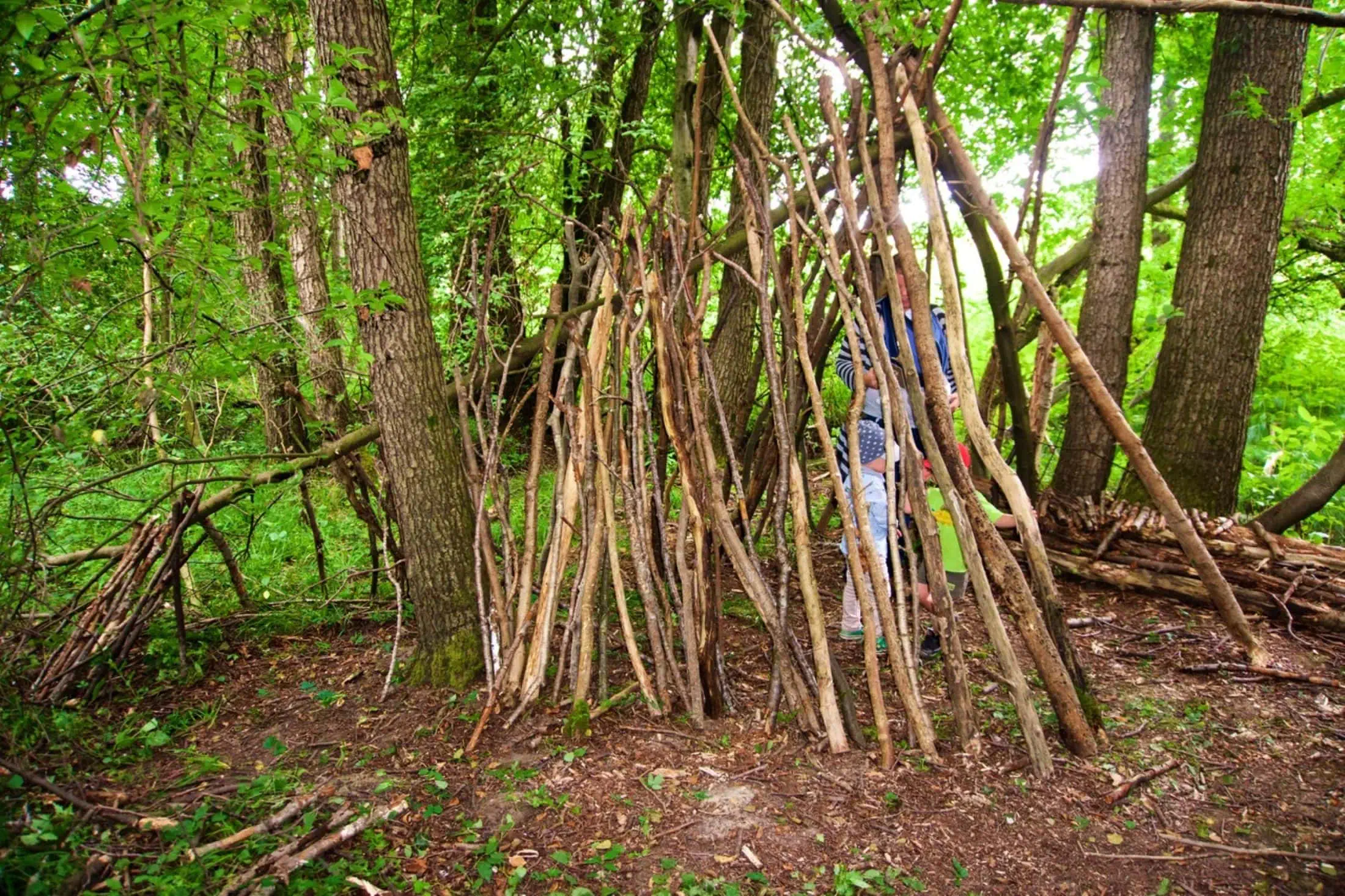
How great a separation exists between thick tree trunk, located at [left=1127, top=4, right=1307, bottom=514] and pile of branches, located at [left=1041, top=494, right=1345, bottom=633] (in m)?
0.38

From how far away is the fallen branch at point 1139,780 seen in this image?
7.59 feet

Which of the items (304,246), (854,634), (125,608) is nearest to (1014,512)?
(854,634)

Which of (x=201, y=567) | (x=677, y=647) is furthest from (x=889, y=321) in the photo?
(x=201, y=567)

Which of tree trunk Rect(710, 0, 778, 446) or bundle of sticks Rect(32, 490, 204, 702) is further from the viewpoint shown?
tree trunk Rect(710, 0, 778, 446)

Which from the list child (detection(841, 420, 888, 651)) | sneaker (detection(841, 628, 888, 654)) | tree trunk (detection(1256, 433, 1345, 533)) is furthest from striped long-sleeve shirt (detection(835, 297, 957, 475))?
tree trunk (detection(1256, 433, 1345, 533))

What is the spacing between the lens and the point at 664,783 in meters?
2.42

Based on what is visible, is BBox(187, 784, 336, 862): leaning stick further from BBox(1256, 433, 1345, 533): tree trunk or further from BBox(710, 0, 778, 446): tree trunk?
BBox(1256, 433, 1345, 533): tree trunk

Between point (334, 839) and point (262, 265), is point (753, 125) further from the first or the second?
point (334, 839)

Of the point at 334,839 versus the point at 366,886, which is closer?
the point at 366,886

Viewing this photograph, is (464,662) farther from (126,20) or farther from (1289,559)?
(1289,559)

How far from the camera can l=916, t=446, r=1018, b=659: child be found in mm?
3096

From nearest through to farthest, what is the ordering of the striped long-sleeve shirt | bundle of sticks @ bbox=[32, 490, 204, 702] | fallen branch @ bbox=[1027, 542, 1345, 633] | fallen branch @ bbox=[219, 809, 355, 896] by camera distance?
fallen branch @ bbox=[219, 809, 355, 896]
bundle of sticks @ bbox=[32, 490, 204, 702]
the striped long-sleeve shirt
fallen branch @ bbox=[1027, 542, 1345, 633]

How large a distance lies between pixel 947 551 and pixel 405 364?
2.30 meters

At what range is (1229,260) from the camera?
411 cm
